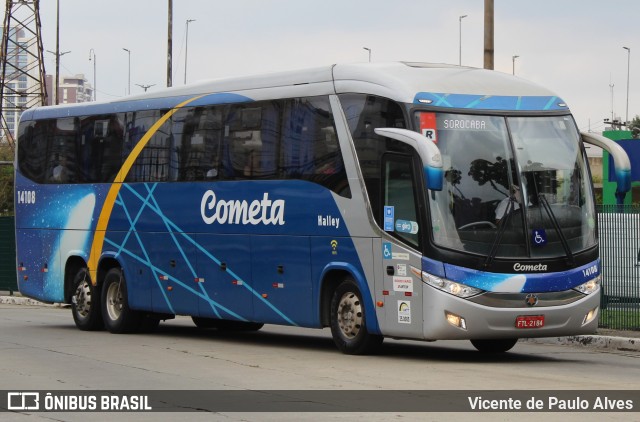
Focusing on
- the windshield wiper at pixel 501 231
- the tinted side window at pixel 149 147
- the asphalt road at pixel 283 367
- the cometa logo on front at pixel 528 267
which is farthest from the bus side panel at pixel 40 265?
the cometa logo on front at pixel 528 267

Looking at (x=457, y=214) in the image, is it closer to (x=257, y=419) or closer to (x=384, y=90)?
(x=384, y=90)

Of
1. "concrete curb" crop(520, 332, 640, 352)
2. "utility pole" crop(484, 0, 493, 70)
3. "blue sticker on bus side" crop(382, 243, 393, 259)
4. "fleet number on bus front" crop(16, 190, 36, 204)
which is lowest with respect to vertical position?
"concrete curb" crop(520, 332, 640, 352)

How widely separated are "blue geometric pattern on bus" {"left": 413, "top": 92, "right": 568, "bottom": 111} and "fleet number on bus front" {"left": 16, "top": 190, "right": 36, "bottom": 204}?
10.5m

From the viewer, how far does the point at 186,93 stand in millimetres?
20906

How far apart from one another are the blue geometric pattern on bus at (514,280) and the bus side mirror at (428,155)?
1150 millimetres

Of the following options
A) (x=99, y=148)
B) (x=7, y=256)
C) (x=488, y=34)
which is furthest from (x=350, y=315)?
(x=7, y=256)

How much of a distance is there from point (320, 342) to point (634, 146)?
14705mm

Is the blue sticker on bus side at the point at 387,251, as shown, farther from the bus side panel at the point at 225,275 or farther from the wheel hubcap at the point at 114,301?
the wheel hubcap at the point at 114,301

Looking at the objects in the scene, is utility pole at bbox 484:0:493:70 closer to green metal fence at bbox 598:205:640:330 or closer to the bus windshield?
green metal fence at bbox 598:205:640:330

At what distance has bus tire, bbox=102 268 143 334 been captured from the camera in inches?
873

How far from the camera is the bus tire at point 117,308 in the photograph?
22.2 m

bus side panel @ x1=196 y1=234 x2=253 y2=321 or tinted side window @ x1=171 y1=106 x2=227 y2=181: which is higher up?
tinted side window @ x1=171 y1=106 x2=227 y2=181

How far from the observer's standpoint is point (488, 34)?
81.5 feet
